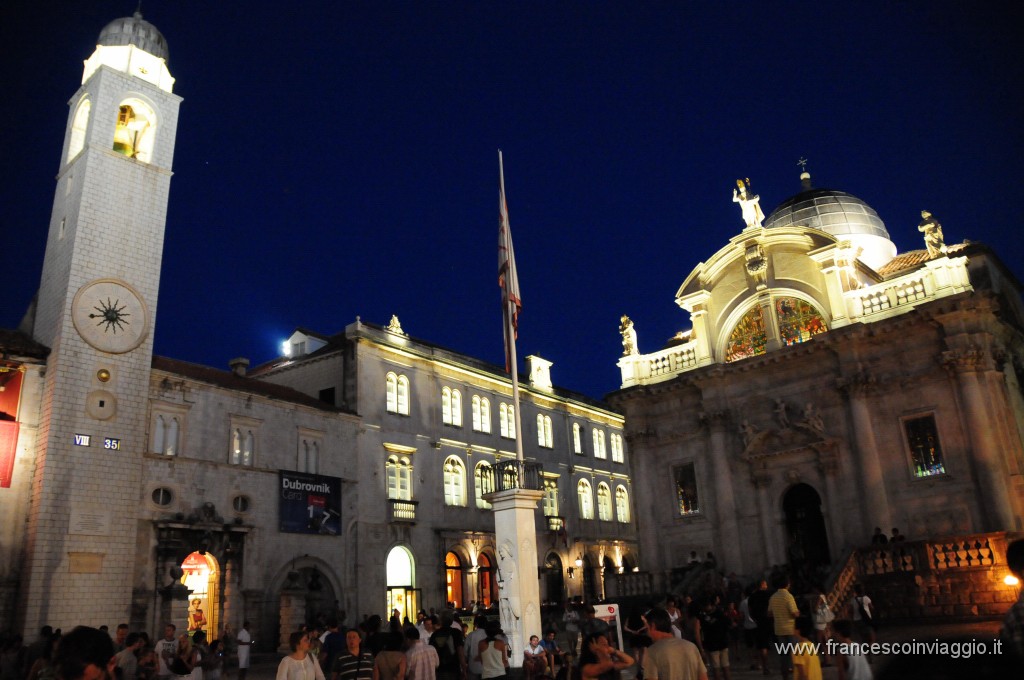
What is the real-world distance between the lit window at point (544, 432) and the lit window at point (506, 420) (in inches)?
98.9

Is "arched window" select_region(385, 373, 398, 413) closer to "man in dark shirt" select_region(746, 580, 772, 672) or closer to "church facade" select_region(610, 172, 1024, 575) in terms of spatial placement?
"church facade" select_region(610, 172, 1024, 575)

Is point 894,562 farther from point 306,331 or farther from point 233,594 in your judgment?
point 306,331

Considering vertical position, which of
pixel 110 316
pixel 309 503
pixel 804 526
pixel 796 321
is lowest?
pixel 804 526

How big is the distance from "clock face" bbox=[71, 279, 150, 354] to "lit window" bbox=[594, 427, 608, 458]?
33.4 m

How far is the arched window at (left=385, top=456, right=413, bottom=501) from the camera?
125 feet

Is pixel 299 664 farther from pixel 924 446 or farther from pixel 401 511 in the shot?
pixel 401 511

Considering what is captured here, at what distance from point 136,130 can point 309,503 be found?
18.1 m

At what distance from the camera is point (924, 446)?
24453 millimetres

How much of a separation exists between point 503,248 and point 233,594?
18617 millimetres

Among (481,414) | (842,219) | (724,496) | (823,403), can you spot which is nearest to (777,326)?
(823,403)

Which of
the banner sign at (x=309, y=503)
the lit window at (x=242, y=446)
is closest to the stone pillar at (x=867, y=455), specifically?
the banner sign at (x=309, y=503)

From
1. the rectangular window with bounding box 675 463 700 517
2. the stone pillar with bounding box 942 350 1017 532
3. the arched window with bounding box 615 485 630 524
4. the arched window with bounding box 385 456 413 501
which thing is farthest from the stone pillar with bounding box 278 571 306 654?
the arched window with bounding box 615 485 630 524

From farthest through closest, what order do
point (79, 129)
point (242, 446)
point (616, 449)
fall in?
point (616, 449) < point (79, 129) < point (242, 446)

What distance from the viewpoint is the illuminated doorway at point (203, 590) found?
2873 cm
